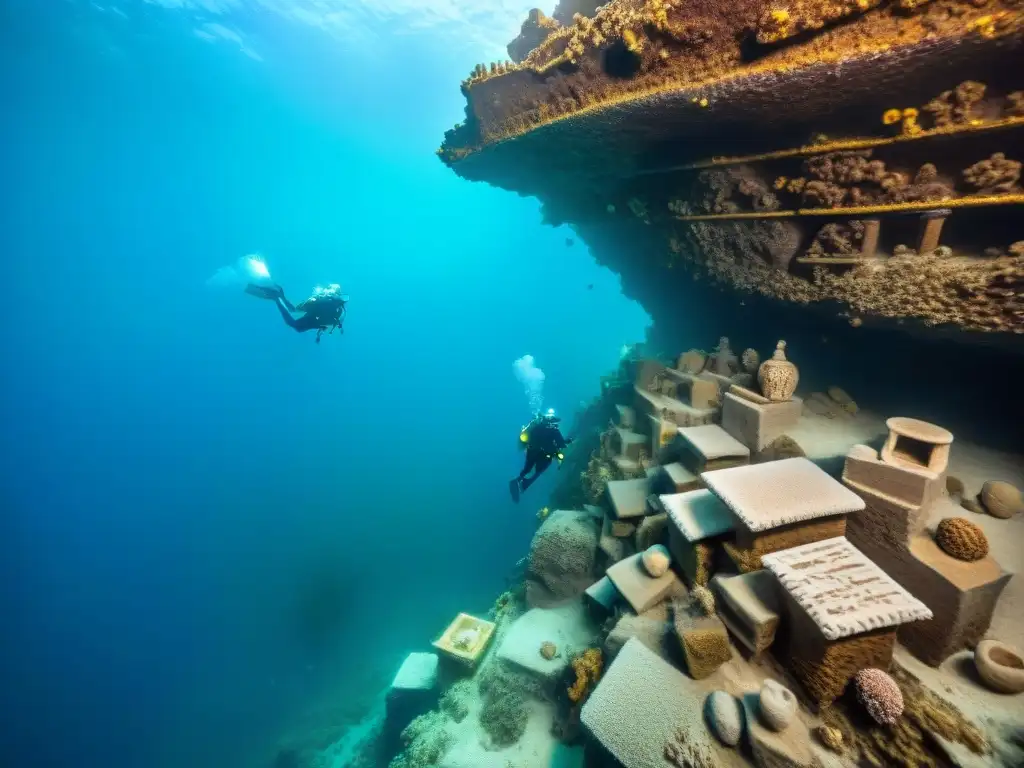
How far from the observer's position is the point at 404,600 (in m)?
23.1

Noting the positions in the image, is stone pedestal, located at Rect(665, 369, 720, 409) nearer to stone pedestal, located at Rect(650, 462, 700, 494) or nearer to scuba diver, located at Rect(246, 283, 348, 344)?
stone pedestal, located at Rect(650, 462, 700, 494)

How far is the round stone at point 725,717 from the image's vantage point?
2.83 metres

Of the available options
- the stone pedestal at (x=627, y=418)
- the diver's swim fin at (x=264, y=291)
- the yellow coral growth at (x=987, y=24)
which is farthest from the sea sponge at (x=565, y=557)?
the diver's swim fin at (x=264, y=291)

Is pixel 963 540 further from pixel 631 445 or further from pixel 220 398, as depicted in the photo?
pixel 220 398

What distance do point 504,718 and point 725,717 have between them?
140 inches

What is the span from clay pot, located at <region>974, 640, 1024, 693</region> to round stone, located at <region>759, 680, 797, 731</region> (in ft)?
4.87

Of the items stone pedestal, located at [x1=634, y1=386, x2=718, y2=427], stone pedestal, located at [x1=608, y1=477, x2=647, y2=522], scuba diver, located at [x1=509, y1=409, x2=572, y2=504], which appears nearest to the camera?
stone pedestal, located at [x1=608, y1=477, x2=647, y2=522]

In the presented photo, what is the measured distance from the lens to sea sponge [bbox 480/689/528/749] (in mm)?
5047

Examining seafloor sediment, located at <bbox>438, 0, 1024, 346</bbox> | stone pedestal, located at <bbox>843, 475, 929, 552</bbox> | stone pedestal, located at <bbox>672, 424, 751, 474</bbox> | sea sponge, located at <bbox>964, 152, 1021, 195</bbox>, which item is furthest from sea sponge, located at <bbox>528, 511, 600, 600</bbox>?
sea sponge, located at <bbox>964, 152, 1021, 195</bbox>

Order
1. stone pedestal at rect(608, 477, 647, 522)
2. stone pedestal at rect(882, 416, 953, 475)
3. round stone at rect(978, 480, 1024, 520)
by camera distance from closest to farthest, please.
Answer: stone pedestal at rect(882, 416, 953, 475)
round stone at rect(978, 480, 1024, 520)
stone pedestal at rect(608, 477, 647, 522)

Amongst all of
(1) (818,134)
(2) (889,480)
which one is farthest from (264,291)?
(2) (889,480)

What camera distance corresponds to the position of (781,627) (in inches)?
130

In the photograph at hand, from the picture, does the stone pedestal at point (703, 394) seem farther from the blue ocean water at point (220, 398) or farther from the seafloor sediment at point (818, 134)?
the blue ocean water at point (220, 398)

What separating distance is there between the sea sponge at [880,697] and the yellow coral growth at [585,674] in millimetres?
2443
